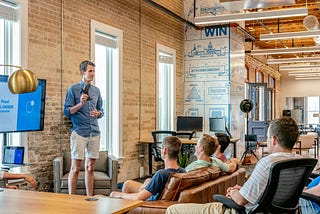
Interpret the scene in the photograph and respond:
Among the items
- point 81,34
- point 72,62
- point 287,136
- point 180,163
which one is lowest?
point 180,163

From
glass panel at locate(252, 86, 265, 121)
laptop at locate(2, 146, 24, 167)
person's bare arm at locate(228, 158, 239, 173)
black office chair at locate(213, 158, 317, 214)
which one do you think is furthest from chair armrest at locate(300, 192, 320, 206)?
glass panel at locate(252, 86, 265, 121)

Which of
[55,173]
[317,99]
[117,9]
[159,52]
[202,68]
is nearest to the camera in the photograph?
[55,173]

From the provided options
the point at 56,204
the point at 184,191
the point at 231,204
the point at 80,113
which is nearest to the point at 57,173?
the point at 80,113

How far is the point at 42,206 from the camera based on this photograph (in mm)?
2691

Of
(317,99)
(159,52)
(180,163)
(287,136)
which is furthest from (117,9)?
(317,99)

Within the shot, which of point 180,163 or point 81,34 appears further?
point 180,163

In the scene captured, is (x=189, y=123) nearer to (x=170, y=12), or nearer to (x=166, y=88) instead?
(x=166, y=88)

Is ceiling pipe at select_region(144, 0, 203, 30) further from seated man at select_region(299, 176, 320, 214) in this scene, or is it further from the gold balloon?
the gold balloon

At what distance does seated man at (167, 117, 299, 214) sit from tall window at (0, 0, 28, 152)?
3.11 meters

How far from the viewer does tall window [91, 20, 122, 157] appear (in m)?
7.79

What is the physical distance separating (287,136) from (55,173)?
12.0ft

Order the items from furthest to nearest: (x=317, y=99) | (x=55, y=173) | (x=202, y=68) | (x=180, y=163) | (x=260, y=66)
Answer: (x=317, y=99)
(x=260, y=66)
(x=202, y=68)
(x=180, y=163)
(x=55, y=173)

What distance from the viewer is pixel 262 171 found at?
9.90 feet

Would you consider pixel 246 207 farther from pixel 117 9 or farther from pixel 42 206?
pixel 117 9
